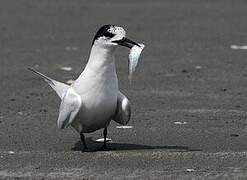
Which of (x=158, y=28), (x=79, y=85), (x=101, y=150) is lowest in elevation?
(x=158, y=28)

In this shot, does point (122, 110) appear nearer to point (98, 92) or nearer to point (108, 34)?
point (98, 92)

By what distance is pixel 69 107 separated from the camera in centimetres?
665

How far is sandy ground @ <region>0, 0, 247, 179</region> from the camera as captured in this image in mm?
6277

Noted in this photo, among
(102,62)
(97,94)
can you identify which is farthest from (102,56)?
(97,94)

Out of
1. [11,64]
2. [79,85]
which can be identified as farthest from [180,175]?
[11,64]

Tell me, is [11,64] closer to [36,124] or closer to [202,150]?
[36,124]

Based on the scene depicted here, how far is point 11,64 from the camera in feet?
36.4

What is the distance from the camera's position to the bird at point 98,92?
21.7ft

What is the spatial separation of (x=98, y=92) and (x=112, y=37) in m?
0.42

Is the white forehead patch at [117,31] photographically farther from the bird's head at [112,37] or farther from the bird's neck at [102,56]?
the bird's neck at [102,56]

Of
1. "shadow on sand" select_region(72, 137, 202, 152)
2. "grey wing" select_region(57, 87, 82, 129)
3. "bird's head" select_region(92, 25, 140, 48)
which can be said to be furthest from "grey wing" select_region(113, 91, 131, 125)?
"bird's head" select_region(92, 25, 140, 48)

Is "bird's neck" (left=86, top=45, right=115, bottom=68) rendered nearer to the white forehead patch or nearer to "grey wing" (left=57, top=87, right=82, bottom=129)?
the white forehead patch

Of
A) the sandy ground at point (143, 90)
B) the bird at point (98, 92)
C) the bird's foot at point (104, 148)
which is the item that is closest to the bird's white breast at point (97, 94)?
the bird at point (98, 92)

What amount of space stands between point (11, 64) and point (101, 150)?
15.1 feet
